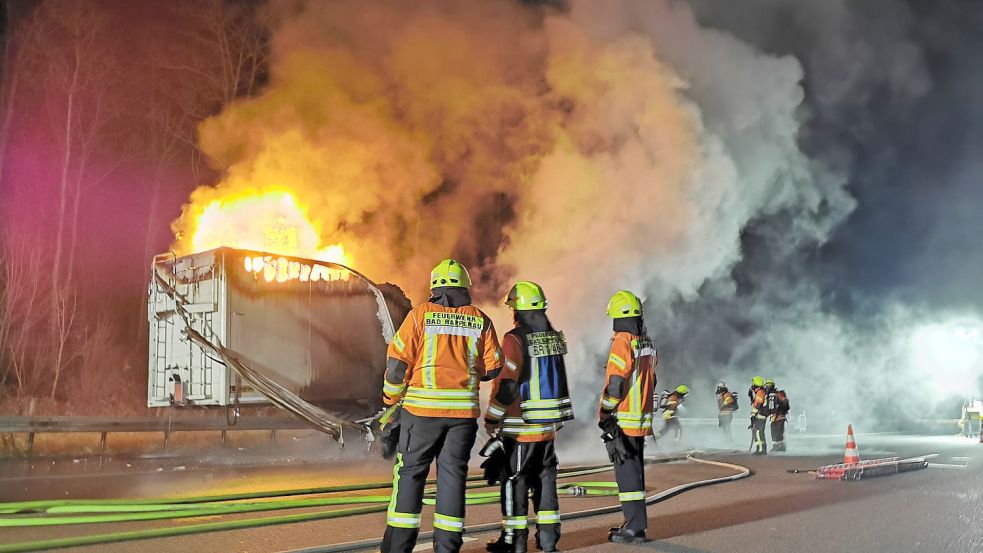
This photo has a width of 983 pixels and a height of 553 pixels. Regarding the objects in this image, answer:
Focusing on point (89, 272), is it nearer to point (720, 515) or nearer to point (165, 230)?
point (165, 230)

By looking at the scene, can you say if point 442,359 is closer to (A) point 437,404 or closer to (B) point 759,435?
(A) point 437,404

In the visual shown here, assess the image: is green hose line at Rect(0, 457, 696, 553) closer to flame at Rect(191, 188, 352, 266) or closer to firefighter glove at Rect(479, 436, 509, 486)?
Answer: firefighter glove at Rect(479, 436, 509, 486)

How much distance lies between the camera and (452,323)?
536 cm

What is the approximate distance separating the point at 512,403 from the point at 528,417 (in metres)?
0.25

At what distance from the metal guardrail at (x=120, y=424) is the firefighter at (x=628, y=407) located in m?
7.24

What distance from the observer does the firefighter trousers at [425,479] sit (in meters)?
5.02

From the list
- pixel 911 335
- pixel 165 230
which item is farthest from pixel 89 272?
pixel 911 335

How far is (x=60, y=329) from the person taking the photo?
26.3 meters

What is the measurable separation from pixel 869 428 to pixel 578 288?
19.1 m

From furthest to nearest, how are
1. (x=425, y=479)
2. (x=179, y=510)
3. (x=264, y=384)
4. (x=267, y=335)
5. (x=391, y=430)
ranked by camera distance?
(x=267, y=335)
(x=264, y=384)
(x=179, y=510)
(x=391, y=430)
(x=425, y=479)

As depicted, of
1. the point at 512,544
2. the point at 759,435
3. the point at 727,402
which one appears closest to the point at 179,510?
the point at 512,544

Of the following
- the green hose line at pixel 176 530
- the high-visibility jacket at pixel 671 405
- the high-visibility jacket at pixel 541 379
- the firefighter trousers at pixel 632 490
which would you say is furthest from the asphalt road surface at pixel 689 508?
the high-visibility jacket at pixel 671 405

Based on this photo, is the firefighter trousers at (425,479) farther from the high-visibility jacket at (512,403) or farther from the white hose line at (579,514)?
the white hose line at (579,514)

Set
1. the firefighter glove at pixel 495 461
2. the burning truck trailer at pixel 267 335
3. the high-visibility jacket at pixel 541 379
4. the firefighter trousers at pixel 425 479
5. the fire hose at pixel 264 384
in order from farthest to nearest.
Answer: the burning truck trailer at pixel 267 335
the fire hose at pixel 264 384
the high-visibility jacket at pixel 541 379
the firefighter glove at pixel 495 461
the firefighter trousers at pixel 425 479
